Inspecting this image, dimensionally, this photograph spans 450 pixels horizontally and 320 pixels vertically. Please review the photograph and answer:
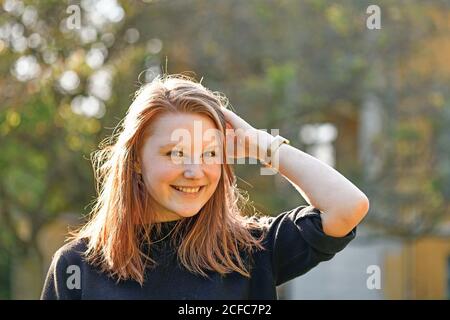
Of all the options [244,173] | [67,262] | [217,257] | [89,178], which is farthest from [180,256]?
[89,178]

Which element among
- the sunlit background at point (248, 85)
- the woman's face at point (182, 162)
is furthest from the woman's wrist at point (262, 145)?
the sunlit background at point (248, 85)

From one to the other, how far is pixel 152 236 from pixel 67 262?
22cm

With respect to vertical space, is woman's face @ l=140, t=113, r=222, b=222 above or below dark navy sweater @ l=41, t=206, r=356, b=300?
above

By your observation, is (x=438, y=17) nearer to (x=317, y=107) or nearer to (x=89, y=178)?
(x=317, y=107)

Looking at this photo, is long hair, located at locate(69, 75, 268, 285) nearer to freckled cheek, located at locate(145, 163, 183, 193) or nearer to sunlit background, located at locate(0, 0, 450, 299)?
freckled cheek, located at locate(145, 163, 183, 193)

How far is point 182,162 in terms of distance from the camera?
Result: 2309 mm

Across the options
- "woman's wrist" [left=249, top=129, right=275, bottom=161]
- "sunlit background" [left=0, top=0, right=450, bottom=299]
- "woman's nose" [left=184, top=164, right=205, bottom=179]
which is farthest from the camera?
"sunlit background" [left=0, top=0, right=450, bottom=299]

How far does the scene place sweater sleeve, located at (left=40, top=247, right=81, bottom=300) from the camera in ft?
7.60

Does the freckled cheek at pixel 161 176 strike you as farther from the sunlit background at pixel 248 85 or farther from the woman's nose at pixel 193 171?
the sunlit background at pixel 248 85

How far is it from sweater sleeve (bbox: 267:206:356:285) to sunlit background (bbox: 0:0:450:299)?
6.57 meters

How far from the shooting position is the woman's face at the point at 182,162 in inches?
90.5

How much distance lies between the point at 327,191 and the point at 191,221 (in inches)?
14.0

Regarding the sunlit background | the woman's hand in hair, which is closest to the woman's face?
the woman's hand in hair

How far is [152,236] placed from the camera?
7.85 feet
